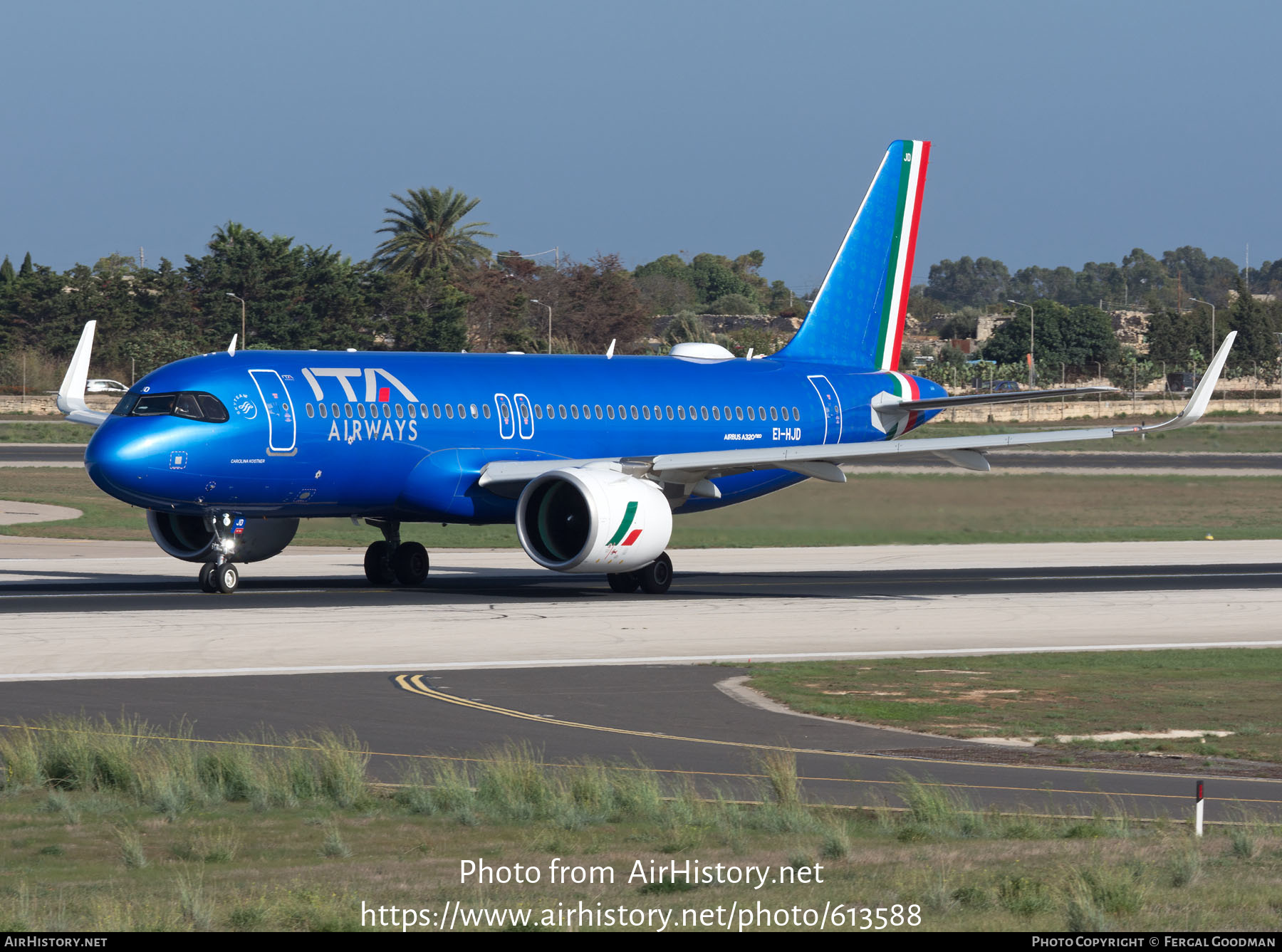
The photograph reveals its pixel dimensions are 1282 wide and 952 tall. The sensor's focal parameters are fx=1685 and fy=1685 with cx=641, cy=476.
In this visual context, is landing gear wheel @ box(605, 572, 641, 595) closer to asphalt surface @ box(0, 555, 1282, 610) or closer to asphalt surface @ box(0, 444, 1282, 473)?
asphalt surface @ box(0, 555, 1282, 610)

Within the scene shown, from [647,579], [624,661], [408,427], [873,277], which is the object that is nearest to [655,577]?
[647,579]

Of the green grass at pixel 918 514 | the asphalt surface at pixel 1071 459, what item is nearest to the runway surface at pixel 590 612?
the green grass at pixel 918 514

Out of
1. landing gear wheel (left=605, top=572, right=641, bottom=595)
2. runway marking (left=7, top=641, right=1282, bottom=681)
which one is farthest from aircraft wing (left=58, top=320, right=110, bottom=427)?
runway marking (left=7, top=641, right=1282, bottom=681)

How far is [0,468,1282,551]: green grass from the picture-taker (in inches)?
1657

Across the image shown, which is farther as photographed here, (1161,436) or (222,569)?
(1161,436)

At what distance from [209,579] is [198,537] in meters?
1.25

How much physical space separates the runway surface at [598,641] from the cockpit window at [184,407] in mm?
3723

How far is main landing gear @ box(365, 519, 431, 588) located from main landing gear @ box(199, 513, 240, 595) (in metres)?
3.89

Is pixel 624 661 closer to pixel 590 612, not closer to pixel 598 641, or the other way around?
pixel 598 641

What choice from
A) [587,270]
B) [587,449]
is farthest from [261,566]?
[587,270]

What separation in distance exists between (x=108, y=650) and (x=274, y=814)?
477 inches

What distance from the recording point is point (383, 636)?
2872cm

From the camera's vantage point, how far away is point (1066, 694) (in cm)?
2344

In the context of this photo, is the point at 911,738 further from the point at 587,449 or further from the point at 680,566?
the point at 680,566
